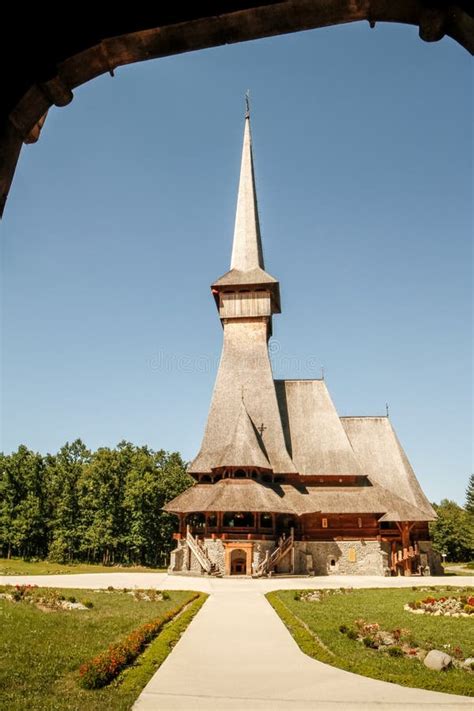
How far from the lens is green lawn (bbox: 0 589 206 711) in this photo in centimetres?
654

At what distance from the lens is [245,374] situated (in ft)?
135

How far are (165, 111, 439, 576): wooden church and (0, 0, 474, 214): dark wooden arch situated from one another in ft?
95.9

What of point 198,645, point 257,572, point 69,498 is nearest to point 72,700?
point 198,645

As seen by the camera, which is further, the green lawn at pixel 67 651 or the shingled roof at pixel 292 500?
the shingled roof at pixel 292 500

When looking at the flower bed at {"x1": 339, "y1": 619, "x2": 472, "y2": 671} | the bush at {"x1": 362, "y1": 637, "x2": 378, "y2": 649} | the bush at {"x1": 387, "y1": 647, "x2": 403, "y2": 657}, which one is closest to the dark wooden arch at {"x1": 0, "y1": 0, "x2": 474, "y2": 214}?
the flower bed at {"x1": 339, "y1": 619, "x2": 472, "y2": 671}

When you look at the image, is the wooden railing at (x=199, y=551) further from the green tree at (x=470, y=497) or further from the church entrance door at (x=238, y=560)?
the green tree at (x=470, y=497)

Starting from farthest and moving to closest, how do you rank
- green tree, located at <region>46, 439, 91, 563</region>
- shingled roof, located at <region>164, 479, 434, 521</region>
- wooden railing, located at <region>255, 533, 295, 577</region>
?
green tree, located at <region>46, 439, 91, 563</region> < shingled roof, located at <region>164, 479, 434, 521</region> < wooden railing, located at <region>255, 533, 295, 577</region>

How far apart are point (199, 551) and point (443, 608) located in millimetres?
18086

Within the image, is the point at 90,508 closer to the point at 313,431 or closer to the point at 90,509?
the point at 90,509

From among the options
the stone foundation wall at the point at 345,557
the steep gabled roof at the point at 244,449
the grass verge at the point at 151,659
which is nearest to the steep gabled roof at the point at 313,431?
the steep gabled roof at the point at 244,449

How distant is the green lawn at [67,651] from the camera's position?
6.54 metres

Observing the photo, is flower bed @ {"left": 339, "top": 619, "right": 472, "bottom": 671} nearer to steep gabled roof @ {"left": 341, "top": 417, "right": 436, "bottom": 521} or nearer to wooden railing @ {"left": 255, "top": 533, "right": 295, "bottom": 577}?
wooden railing @ {"left": 255, "top": 533, "right": 295, "bottom": 577}

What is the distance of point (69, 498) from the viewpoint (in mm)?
54812

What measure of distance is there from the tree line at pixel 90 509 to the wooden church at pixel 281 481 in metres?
16.8
